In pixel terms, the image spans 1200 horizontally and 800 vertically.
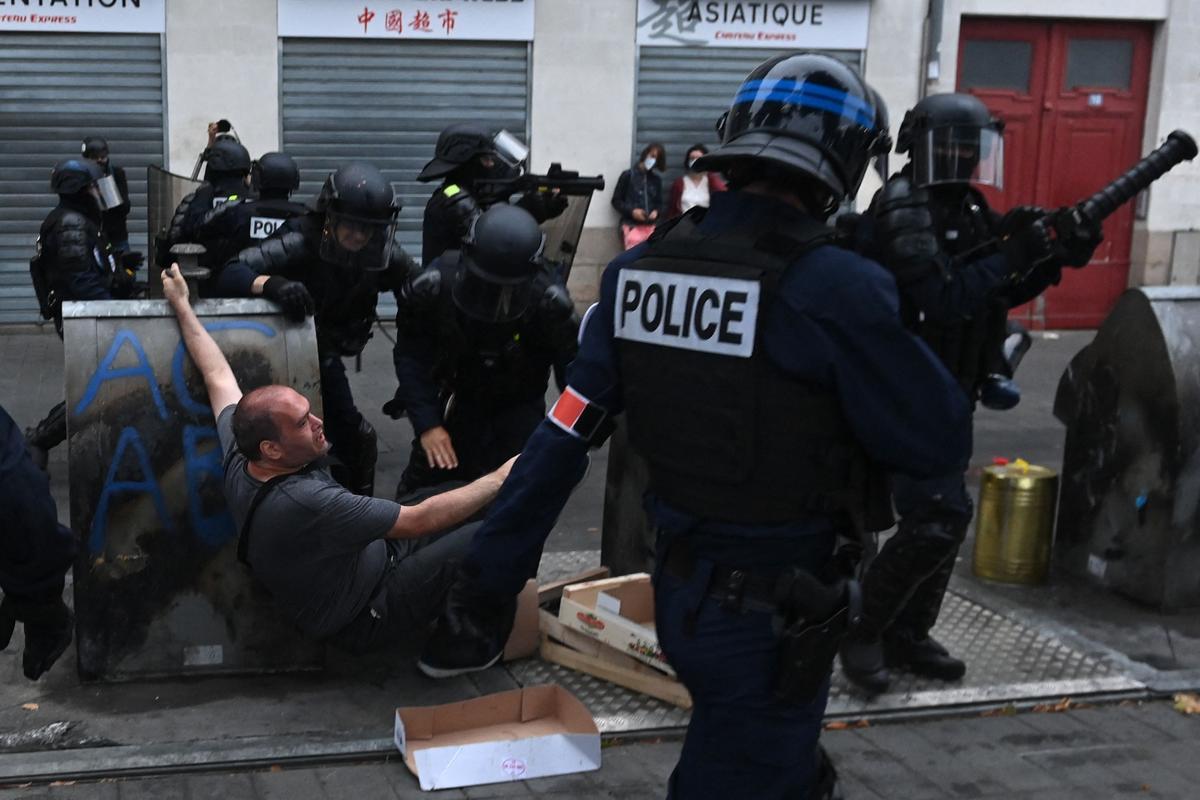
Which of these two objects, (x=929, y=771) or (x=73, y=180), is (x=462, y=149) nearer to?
(x=73, y=180)

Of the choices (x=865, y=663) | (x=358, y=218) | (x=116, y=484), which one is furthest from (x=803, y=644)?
(x=358, y=218)

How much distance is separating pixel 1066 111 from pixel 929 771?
456 inches

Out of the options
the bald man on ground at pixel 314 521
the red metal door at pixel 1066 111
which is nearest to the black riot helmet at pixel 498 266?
the bald man on ground at pixel 314 521

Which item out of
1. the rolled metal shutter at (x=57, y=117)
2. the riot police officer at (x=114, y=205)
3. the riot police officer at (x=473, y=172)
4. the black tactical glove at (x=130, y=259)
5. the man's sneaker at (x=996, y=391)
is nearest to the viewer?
the man's sneaker at (x=996, y=391)

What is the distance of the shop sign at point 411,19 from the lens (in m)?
13.2

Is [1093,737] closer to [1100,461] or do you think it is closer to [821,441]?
[1100,461]

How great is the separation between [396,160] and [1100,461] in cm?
908

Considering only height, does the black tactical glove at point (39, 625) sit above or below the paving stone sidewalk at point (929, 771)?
above

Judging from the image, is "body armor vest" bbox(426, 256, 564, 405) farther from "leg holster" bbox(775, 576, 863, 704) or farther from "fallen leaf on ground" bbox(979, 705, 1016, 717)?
"leg holster" bbox(775, 576, 863, 704)

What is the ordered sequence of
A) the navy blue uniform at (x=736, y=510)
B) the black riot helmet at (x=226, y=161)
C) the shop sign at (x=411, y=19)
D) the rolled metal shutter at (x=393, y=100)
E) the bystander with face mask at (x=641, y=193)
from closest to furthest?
the navy blue uniform at (x=736, y=510)
the black riot helmet at (x=226, y=161)
the shop sign at (x=411, y=19)
the rolled metal shutter at (x=393, y=100)
the bystander with face mask at (x=641, y=193)

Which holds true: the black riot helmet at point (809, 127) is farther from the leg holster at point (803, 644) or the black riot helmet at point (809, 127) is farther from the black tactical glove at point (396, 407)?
the black tactical glove at point (396, 407)

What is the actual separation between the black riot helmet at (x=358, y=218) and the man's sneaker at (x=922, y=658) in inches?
96.0

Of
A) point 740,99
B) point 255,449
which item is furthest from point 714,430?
point 255,449

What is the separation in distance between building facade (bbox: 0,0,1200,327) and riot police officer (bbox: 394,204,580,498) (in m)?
8.37
